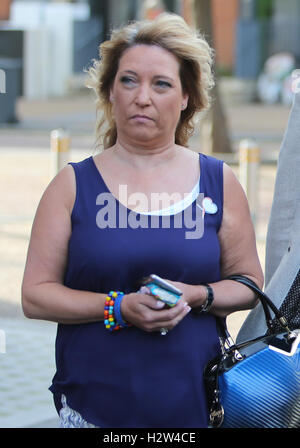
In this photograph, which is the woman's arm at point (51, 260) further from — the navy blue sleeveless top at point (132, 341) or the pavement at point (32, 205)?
the pavement at point (32, 205)

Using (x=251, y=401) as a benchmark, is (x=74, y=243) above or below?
above

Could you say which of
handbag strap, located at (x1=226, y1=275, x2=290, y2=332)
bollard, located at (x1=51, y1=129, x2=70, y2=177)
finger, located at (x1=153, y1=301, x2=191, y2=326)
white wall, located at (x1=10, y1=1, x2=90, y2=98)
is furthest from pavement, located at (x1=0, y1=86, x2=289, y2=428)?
white wall, located at (x1=10, y1=1, x2=90, y2=98)

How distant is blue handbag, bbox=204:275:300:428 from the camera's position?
2.50m

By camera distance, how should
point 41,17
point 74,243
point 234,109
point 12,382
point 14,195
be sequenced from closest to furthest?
point 74,243
point 12,382
point 14,195
point 234,109
point 41,17

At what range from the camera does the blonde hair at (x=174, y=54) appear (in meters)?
2.69

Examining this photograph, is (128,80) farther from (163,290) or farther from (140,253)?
(163,290)

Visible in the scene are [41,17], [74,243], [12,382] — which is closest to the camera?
[74,243]

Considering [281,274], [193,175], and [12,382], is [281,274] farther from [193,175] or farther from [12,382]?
[12,382]

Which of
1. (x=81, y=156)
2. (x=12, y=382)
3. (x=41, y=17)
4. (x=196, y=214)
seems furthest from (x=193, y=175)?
(x=41, y=17)

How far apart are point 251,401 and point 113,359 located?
0.38 metres

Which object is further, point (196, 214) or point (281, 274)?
point (281, 274)

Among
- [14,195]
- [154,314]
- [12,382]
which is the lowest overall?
[14,195]

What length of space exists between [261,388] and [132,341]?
36 cm

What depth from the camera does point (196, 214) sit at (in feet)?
8.72
